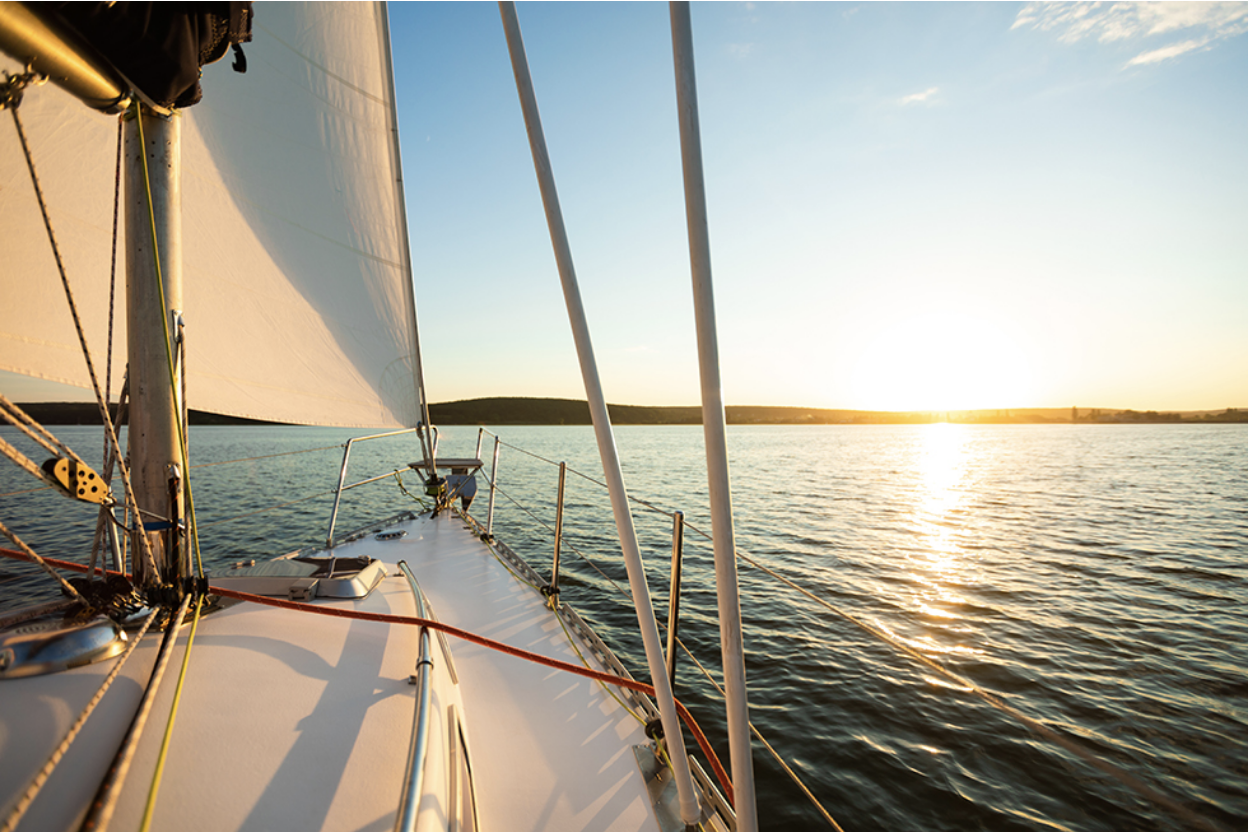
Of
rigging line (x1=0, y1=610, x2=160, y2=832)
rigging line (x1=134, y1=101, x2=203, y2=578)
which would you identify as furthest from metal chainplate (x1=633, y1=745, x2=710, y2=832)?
rigging line (x1=134, y1=101, x2=203, y2=578)

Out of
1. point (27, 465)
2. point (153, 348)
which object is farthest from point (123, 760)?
point (153, 348)

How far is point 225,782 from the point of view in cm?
148

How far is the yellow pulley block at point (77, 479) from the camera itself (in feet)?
5.75

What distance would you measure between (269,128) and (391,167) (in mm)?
1217

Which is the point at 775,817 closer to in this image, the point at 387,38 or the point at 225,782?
the point at 225,782

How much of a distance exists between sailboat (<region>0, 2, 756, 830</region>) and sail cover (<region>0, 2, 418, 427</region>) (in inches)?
1.2

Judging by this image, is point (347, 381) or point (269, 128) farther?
point (347, 381)

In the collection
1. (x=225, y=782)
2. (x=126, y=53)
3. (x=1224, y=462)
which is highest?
(x=126, y=53)

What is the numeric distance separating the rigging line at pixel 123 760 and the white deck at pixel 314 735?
3 centimetres

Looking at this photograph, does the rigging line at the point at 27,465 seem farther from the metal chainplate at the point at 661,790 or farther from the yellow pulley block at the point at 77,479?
the metal chainplate at the point at 661,790

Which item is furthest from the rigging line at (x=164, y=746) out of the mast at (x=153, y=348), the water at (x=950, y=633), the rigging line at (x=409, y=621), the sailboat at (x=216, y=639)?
the water at (x=950, y=633)

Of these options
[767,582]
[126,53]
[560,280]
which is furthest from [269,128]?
[767,582]

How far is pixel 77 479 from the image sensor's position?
5.98ft

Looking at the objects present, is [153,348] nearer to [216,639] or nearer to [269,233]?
[216,639]
